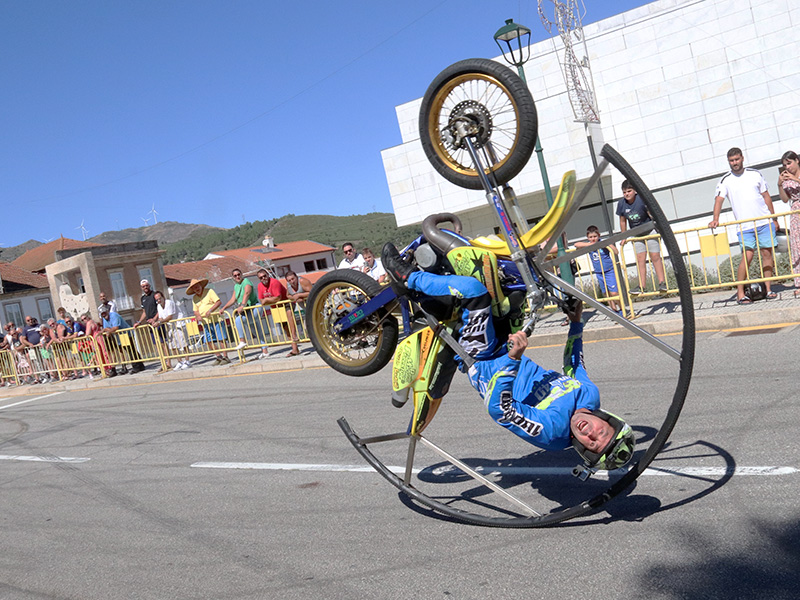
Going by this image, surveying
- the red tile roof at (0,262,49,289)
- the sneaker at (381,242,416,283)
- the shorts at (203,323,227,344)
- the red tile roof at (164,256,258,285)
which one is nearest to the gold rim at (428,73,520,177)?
the sneaker at (381,242,416,283)

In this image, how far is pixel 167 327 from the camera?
1670 centimetres

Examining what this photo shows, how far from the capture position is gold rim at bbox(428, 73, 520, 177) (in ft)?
15.6

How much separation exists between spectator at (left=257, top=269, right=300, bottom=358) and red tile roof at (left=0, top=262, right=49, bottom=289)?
213ft

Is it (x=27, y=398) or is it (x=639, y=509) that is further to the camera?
(x=27, y=398)

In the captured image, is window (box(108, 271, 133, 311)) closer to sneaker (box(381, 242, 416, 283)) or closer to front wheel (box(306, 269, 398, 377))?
front wheel (box(306, 269, 398, 377))

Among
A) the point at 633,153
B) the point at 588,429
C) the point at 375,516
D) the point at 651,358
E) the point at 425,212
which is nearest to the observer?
the point at 588,429

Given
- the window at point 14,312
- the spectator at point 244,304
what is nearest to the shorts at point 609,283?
the spectator at point 244,304

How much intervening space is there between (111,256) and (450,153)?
69281mm

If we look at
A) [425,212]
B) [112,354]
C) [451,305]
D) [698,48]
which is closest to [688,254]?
[451,305]

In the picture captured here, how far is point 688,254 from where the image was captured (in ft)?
37.1

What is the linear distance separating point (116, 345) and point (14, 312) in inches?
2348

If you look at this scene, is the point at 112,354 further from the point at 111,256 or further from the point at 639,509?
the point at 111,256

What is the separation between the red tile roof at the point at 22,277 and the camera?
7099 cm

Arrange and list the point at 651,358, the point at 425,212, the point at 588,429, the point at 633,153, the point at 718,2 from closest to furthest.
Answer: the point at 588,429, the point at 651,358, the point at 718,2, the point at 633,153, the point at 425,212
